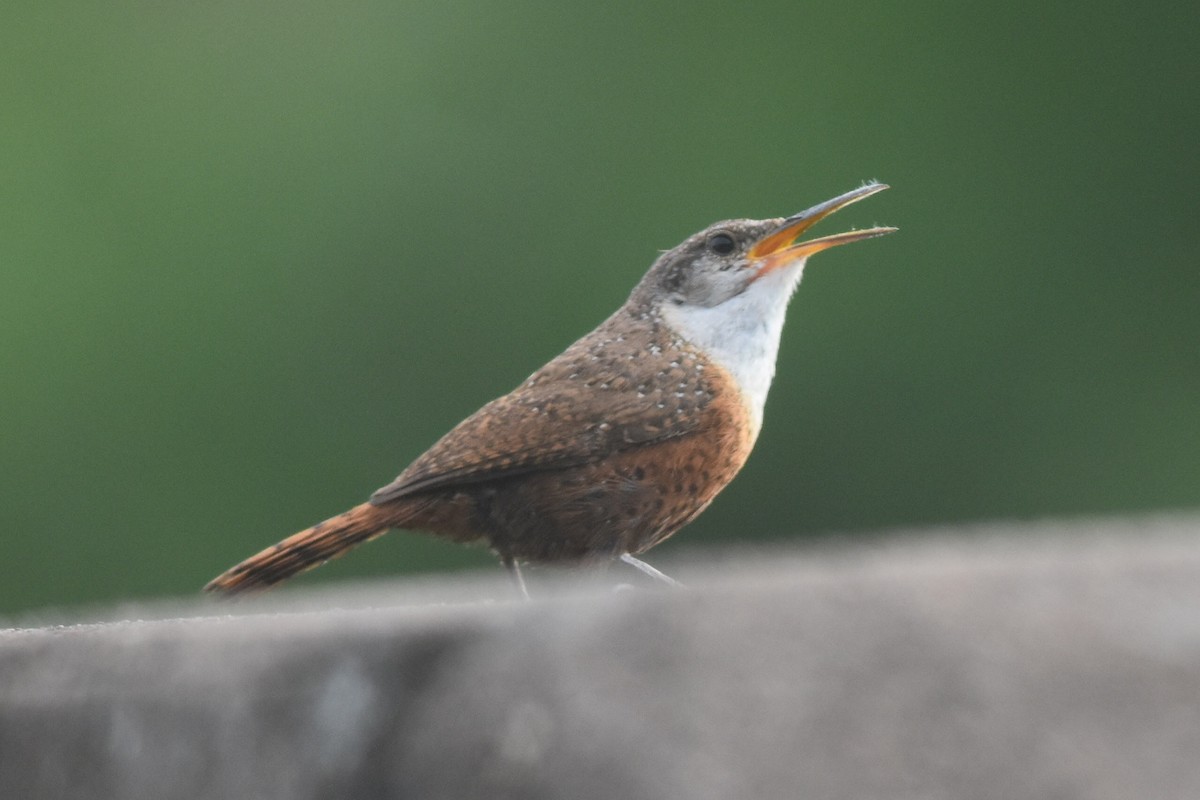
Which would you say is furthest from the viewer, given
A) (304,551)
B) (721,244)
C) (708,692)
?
(721,244)

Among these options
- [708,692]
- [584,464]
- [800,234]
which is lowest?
[584,464]

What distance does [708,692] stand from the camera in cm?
99

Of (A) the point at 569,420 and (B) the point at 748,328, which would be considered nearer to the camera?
(A) the point at 569,420

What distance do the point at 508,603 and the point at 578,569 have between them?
2.83m

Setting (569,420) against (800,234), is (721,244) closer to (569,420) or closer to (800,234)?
(800,234)

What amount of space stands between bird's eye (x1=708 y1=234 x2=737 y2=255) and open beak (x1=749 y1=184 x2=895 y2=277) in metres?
0.07

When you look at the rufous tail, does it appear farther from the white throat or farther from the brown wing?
Result: the white throat

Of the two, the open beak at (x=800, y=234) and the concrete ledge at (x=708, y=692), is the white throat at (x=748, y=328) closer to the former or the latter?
the open beak at (x=800, y=234)

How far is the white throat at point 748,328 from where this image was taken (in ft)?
14.4

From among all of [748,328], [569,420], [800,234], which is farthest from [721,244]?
[569,420]

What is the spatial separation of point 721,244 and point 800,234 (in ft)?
0.92

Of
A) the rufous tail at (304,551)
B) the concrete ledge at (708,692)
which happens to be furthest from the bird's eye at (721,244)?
the concrete ledge at (708,692)

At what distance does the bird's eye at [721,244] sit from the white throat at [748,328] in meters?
0.25

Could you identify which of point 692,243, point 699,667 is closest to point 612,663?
point 699,667
